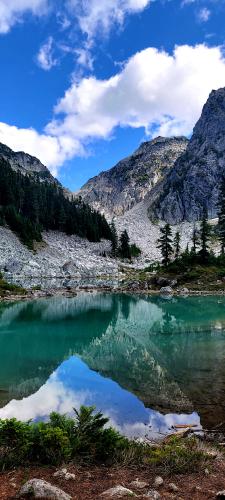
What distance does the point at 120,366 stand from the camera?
2403cm

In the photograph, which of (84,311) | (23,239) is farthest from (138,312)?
(23,239)

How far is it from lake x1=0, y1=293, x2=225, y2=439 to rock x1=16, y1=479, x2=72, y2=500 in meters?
6.74

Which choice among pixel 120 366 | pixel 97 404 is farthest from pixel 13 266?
pixel 97 404

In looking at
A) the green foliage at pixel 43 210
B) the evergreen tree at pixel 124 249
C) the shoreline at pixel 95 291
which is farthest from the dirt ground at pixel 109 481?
the evergreen tree at pixel 124 249

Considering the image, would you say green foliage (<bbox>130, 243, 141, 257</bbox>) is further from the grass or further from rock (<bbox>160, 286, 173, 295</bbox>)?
the grass

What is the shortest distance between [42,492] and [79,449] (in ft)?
8.35

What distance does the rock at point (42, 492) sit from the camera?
7527 mm

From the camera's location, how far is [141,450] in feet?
34.5

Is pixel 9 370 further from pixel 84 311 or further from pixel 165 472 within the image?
pixel 84 311

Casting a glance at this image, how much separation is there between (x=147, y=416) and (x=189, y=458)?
20.7ft

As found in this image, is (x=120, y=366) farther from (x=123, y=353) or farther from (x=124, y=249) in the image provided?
(x=124, y=249)

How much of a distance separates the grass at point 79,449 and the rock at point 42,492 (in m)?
1.48

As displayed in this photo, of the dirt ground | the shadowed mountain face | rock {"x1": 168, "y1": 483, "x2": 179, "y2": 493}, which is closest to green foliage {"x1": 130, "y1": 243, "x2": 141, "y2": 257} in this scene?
the shadowed mountain face

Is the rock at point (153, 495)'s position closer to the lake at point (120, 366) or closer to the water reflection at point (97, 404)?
the water reflection at point (97, 404)
